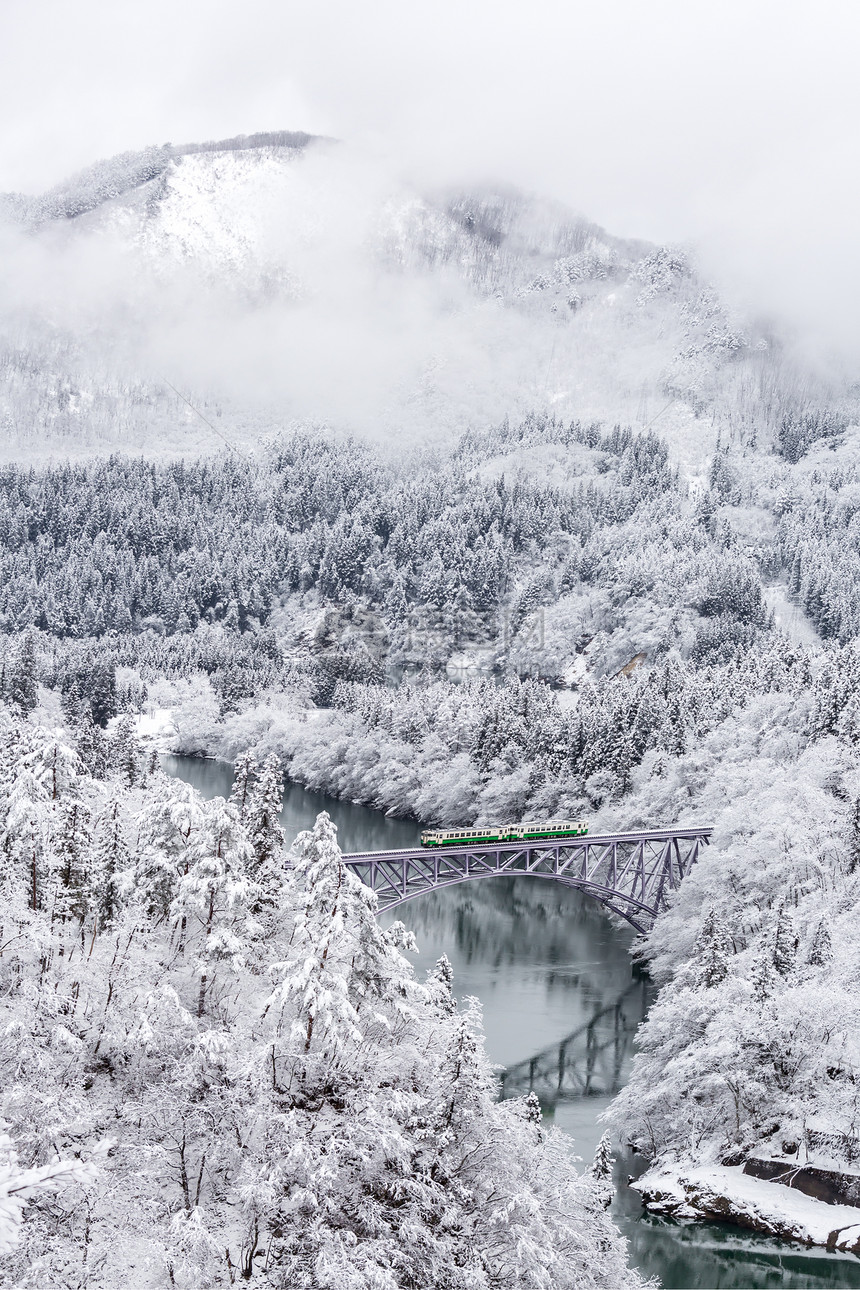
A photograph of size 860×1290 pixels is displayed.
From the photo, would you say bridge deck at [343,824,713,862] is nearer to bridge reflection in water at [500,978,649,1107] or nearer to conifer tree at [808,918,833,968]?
bridge reflection in water at [500,978,649,1107]

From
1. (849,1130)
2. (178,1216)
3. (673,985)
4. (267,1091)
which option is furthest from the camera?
(673,985)

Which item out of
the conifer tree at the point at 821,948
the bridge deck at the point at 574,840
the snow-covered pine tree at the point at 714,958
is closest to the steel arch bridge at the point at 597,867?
the bridge deck at the point at 574,840

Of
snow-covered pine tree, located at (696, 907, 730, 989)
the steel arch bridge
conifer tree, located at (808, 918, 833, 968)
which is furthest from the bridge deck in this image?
conifer tree, located at (808, 918, 833, 968)

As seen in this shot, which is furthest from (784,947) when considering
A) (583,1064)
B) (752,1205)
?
(583,1064)

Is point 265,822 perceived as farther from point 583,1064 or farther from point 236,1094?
point 583,1064

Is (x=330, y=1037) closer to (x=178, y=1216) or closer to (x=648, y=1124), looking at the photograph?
(x=178, y=1216)

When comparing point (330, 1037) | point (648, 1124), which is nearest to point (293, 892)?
point (330, 1037)

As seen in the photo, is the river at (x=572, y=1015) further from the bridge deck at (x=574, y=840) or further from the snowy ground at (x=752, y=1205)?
the bridge deck at (x=574, y=840)
